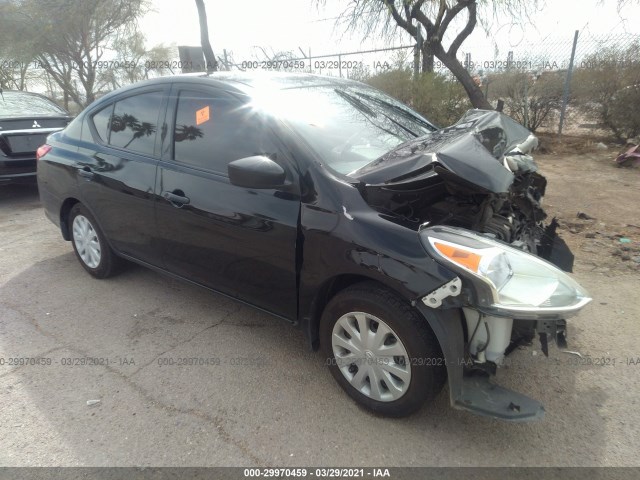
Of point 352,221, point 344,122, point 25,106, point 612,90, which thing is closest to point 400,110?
point 344,122

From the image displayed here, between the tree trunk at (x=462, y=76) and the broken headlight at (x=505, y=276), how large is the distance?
7250 mm

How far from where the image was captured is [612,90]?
869 centimetres

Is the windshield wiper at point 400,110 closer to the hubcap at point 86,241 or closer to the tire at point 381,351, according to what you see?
the tire at point 381,351

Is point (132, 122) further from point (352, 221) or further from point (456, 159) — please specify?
point (456, 159)

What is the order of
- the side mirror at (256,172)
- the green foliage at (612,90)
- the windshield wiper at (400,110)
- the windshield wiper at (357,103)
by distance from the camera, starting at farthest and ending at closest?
the green foliage at (612,90) < the windshield wiper at (400,110) < the windshield wiper at (357,103) < the side mirror at (256,172)

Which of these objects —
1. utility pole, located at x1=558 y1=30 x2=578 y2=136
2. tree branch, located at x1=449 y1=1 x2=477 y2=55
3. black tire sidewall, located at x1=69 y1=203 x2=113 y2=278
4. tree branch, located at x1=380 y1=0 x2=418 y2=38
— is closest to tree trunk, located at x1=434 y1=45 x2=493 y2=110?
tree branch, located at x1=449 y1=1 x2=477 y2=55

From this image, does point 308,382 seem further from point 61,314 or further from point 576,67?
point 576,67

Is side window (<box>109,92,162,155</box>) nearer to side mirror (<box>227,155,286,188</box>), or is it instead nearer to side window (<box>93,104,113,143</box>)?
side window (<box>93,104,113,143</box>)

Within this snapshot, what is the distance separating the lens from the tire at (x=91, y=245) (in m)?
3.90

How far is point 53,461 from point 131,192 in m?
1.83

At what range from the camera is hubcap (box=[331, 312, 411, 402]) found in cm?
225

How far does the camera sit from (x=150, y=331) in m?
3.27

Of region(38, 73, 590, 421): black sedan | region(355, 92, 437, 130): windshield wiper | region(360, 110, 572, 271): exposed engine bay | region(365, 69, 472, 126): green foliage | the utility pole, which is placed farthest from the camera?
the utility pole

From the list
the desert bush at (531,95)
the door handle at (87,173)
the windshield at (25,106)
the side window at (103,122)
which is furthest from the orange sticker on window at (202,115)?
the desert bush at (531,95)
